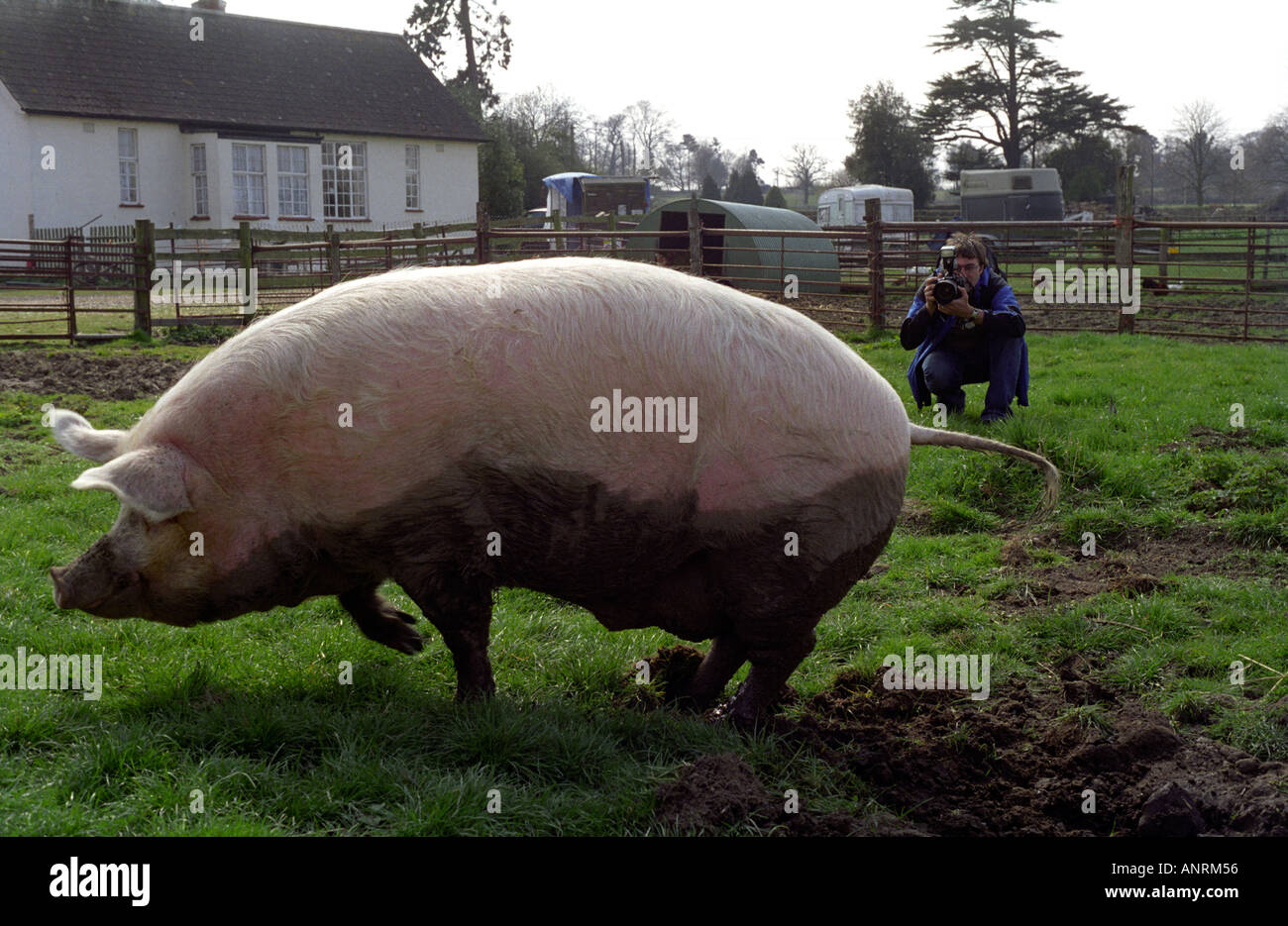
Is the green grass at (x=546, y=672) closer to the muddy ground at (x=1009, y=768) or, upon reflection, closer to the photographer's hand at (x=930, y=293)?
the muddy ground at (x=1009, y=768)

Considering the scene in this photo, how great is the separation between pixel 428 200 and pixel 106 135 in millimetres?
9604

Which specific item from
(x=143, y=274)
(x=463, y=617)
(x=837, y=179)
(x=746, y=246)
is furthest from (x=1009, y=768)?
(x=837, y=179)

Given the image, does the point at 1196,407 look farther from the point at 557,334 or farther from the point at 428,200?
the point at 428,200

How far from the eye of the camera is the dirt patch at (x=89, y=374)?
393 inches

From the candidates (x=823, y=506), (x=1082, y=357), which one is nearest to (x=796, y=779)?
(x=823, y=506)

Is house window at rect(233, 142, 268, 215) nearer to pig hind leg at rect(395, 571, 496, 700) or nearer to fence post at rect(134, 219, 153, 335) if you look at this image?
fence post at rect(134, 219, 153, 335)

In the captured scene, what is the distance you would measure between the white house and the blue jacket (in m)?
25.6

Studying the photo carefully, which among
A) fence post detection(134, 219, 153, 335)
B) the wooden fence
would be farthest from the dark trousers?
fence post detection(134, 219, 153, 335)

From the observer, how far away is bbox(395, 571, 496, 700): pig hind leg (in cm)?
366

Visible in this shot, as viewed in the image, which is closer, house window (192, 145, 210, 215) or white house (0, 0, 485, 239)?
white house (0, 0, 485, 239)

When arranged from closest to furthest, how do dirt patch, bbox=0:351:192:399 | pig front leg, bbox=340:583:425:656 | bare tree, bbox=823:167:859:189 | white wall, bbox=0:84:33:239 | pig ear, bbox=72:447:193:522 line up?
pig ear, bbox=72:447:193:522
pig front leg, bbox=340:583:425:656
dirt patch, bbox=0:351:192:399
white wall, bbox=0:84:33:239
bare tree, bbox=823:167:859:189

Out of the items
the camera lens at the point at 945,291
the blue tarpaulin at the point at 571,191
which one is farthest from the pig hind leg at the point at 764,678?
the blue tarpaulin at the point at 571,191

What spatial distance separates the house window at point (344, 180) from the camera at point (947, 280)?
27067mm

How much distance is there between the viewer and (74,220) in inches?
1105
